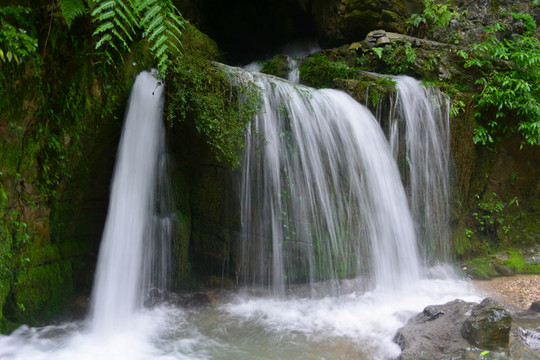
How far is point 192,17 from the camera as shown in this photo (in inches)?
397

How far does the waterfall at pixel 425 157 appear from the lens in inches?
231

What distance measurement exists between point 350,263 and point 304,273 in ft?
2.17

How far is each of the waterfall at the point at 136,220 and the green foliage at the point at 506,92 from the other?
5263 mm

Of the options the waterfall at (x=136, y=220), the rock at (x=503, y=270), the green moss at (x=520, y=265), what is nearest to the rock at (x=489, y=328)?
the waterfall at (x=136, y=220)

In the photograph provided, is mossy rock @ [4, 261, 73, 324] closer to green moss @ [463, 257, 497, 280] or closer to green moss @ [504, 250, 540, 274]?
green moss @ [463, 257, 497, 280]

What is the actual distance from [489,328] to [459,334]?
0.28 meters

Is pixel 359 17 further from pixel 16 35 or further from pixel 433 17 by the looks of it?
pixel 16 35

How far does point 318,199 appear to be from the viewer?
4992mm

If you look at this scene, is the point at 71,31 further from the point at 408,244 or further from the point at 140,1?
the point at 408,244

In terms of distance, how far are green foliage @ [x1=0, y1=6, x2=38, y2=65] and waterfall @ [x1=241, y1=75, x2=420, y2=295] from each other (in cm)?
243

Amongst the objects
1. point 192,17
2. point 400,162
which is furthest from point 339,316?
point 192,17

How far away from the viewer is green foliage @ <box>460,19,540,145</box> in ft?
20.8

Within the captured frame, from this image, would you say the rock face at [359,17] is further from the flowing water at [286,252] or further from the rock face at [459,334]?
the rock face at [459,334]

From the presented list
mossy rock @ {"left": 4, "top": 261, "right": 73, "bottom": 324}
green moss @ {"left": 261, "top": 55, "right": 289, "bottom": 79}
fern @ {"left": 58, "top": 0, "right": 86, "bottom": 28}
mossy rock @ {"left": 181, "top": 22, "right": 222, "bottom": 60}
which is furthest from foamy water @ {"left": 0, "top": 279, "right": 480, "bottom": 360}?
green moss @ {"left": 261, "top": 55, "right": 289, "bottom": 79}
